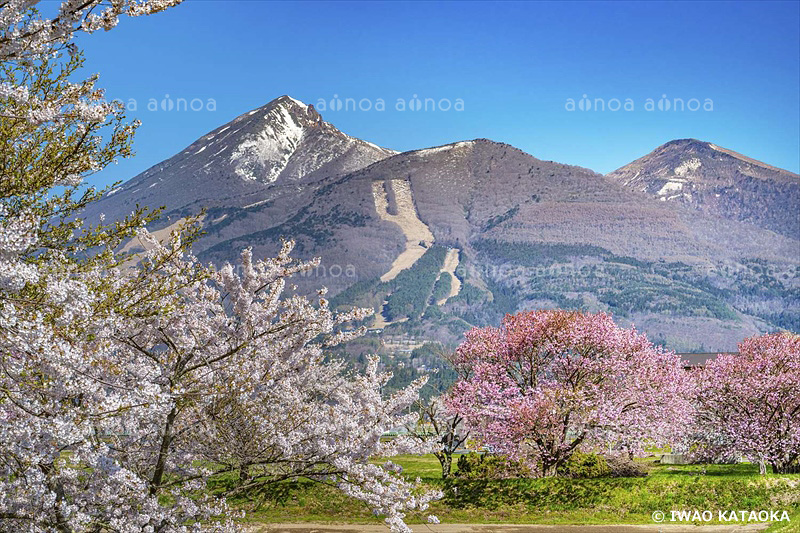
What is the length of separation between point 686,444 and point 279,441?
32.6 m

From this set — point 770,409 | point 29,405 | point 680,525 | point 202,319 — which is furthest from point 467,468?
point 29,405

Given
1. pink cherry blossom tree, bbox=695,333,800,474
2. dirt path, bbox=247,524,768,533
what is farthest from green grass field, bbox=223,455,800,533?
pink cherry blossom tree, bbox=695,333,800,474

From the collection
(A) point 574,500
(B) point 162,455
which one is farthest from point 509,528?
(B) point 162,455

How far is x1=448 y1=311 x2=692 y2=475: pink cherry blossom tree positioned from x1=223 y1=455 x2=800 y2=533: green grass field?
1729mm

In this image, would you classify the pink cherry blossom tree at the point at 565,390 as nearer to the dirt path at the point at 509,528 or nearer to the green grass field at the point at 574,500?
the green grass field at the point at 574,500

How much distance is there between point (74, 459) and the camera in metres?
10.6

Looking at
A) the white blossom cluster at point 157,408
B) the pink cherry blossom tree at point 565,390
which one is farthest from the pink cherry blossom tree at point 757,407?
the white blossom cluster at point 157,408

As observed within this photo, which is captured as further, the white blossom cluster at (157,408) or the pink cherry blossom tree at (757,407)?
the pink cherry blossom tree at (757,407)

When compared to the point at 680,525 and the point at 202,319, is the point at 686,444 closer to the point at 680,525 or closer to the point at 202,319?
the point at 680,525

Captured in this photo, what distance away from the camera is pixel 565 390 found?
2808 centimetres

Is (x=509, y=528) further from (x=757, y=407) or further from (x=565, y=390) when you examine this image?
(x=757, y=407)

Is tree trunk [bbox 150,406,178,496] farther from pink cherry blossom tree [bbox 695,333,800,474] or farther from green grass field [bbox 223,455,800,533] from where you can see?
pink cherry blossom tree [bbox 695,333,800,474]

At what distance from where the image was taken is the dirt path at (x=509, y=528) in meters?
23.8

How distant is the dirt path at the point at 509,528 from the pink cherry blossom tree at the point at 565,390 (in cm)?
378
